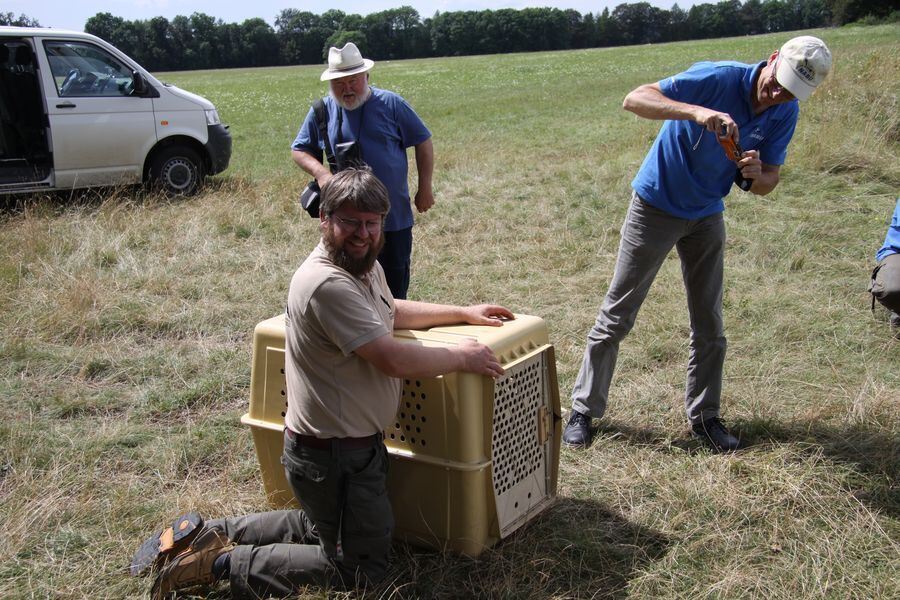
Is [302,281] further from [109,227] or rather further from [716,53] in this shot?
[716,53]

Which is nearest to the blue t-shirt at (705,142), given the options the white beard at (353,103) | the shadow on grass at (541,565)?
the shadow on grass at (541,565)

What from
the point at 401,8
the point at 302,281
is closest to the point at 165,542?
the point at 302,281

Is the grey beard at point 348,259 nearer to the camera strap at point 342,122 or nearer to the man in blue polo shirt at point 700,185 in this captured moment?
the man in blue polo shirt at point 700,185

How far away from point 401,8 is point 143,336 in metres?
91.1

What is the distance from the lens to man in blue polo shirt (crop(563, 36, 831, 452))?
3.36m

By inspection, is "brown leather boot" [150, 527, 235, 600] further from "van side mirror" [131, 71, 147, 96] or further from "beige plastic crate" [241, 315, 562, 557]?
"van side mirror" [131, 71, 147, 96]

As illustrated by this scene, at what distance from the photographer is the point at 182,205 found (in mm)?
9094

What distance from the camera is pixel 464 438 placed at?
282 centimetres

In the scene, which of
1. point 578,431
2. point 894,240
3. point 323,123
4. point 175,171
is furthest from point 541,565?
point 175,171

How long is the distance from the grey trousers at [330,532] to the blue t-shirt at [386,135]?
1.88 meters

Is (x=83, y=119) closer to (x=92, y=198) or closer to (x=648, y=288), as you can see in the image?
(x=92, y=198)

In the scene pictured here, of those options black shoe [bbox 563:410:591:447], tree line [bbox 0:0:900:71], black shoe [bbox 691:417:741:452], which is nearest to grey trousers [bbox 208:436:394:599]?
black shoe [bbox 563:410:591:447]

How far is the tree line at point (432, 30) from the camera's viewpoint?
74312 millimetres

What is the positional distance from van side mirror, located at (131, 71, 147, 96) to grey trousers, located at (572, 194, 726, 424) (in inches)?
294
